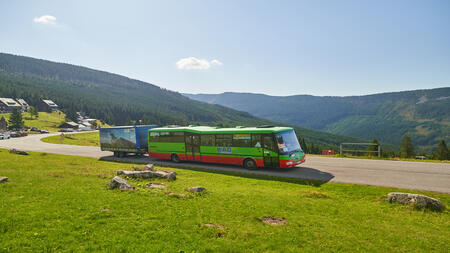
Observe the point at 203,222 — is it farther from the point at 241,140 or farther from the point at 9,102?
the point at 9,102

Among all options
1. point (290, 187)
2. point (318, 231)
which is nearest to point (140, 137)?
point (290, 187)

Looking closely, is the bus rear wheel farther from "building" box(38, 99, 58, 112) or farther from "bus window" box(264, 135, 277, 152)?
"building" box(38, 99, 58, 112)

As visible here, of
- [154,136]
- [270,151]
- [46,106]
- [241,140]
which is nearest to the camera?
[270,151]

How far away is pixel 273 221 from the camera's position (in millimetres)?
8977

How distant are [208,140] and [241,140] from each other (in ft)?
13.4

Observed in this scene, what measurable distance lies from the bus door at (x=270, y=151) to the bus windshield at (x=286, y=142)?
17.6 inches

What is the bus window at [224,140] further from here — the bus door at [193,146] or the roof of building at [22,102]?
the roof of building at [22,102]

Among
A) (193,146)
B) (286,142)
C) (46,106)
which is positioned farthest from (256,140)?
(46,106)

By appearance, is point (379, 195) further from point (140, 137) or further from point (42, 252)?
point (140, 137)

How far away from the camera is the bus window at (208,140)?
25.0 m

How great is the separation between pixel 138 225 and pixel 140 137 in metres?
26.6

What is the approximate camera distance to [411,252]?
6828 millimetres

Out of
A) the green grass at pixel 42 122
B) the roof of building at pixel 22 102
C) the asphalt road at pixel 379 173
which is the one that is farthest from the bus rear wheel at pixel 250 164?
the roof of building at pixel 22 102

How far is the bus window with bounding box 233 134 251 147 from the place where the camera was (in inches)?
886
